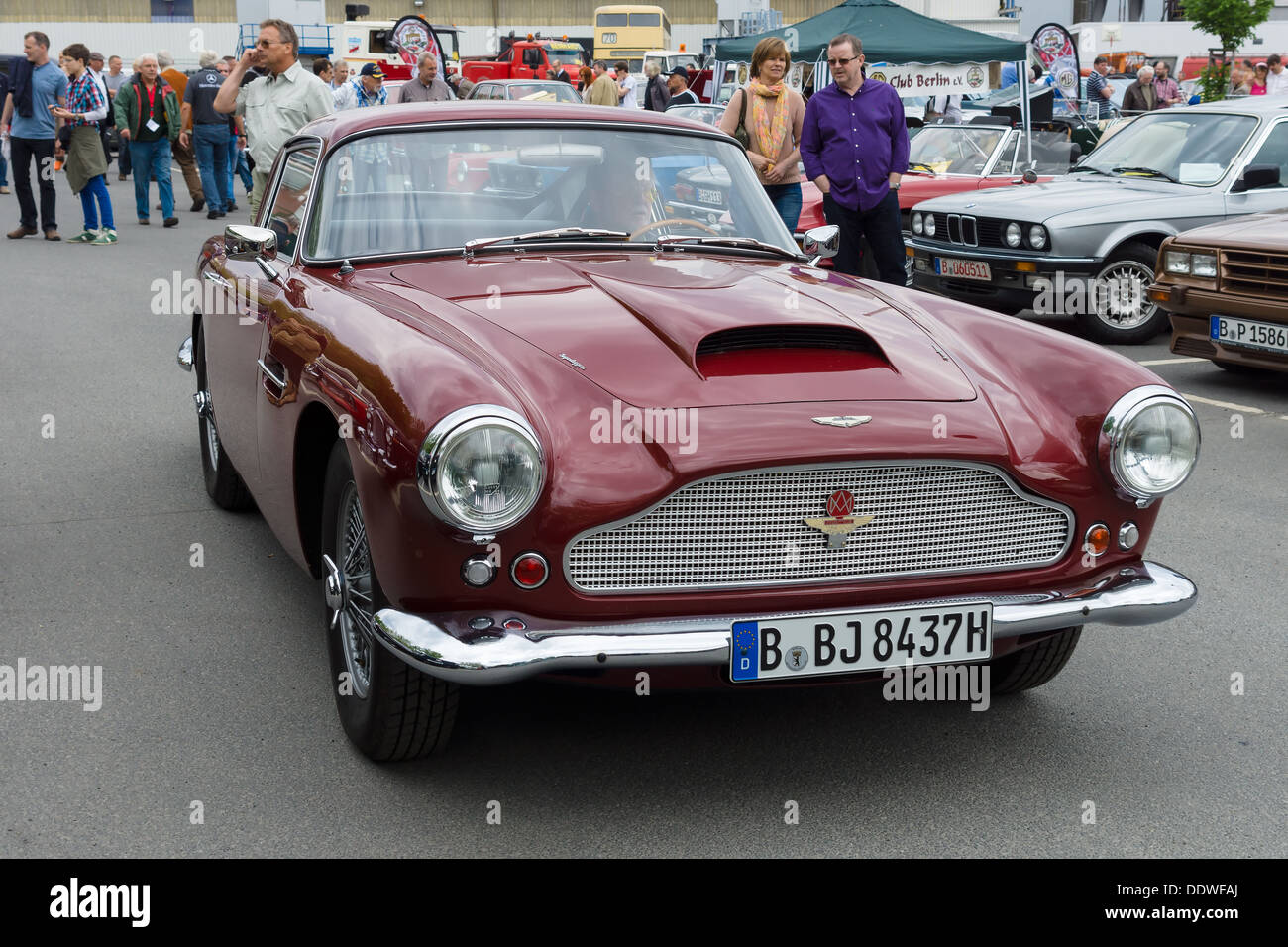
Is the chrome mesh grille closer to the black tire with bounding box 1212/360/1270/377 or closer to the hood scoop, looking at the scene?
the hood scoop

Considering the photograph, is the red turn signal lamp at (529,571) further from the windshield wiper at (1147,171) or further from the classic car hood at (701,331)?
the windshield wiper at (1147,171)

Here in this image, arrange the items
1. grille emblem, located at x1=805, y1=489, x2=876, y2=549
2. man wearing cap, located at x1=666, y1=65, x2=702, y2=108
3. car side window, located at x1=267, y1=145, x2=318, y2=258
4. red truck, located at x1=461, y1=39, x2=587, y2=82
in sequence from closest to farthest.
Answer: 1. grille emblem, located at x1=805, y1=489, x2=876, y2=549
2. car side window, located at x1=267, y1=145, x2=318, y2=258
3. man wearing cap, located at x1=666, y1=65, x2=702, y2=108
4. red truck, located at x1=461, y1=39, x2=587, y2=82

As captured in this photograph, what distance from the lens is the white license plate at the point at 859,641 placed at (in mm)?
3053

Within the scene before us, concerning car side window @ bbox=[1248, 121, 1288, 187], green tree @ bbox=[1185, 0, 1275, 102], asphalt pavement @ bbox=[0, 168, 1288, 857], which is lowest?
asphalt pavement @ bbox=[0, 168, 1288, 857]

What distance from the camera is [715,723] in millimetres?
3793

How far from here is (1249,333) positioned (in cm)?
791

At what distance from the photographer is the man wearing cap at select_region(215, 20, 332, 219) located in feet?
26.8

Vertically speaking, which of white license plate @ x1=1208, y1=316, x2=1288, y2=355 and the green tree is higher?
the green tree

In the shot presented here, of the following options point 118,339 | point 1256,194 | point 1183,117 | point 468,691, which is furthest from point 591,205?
point 1183,117

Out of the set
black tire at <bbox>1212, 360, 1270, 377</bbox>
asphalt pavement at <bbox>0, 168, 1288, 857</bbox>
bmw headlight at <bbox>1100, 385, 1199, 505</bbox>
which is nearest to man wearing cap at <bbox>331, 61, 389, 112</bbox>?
black tire at <bbox>1212, 360, 1270, 377</bbox>

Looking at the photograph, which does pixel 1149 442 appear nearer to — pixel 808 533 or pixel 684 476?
pixel 808 533

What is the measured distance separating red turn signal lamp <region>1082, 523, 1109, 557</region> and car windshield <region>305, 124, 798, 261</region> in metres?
1.65

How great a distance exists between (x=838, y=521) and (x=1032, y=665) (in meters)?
1.06
